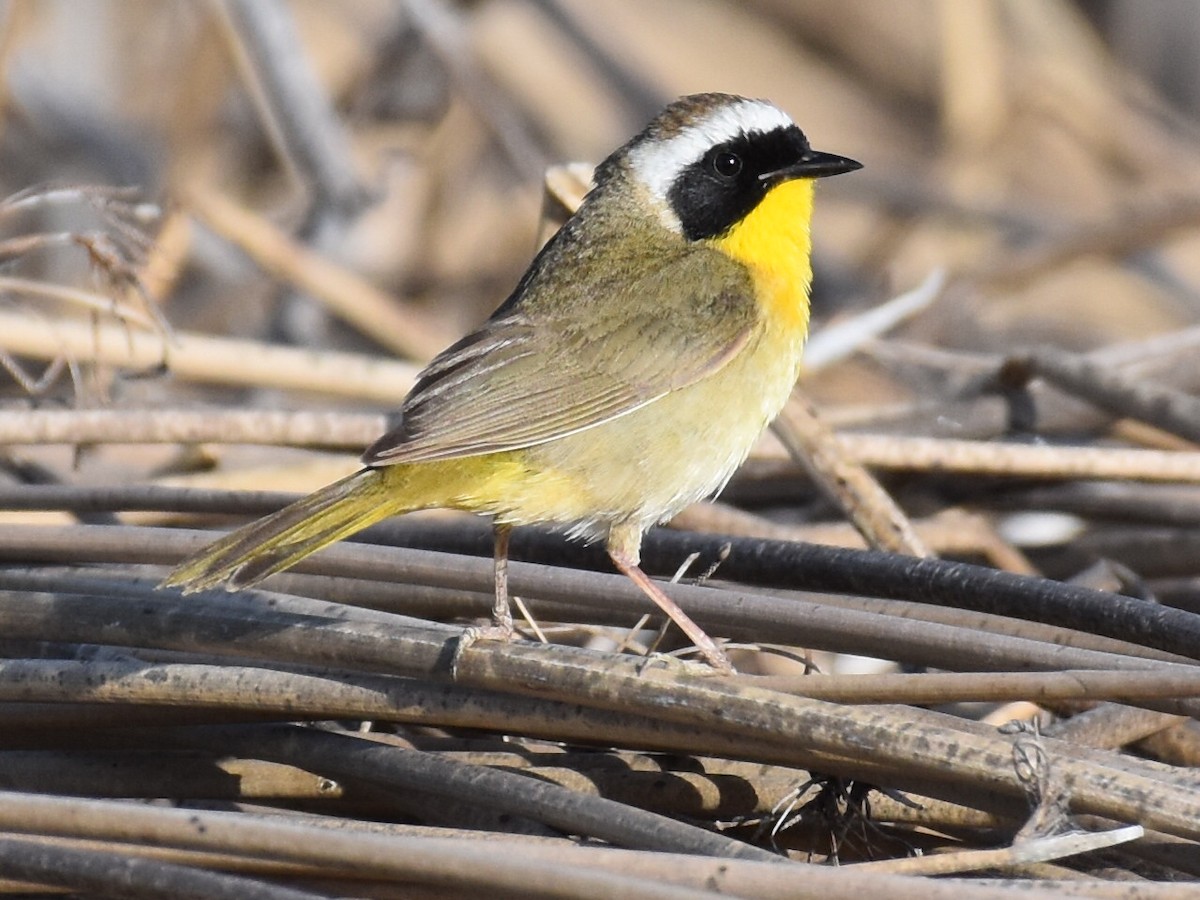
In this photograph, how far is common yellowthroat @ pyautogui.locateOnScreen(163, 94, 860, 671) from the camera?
3.02 m

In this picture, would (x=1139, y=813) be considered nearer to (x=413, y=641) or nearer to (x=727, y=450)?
(x=413, y=641)

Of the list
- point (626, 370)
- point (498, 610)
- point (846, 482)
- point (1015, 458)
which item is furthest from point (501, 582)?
point (1015, 458)

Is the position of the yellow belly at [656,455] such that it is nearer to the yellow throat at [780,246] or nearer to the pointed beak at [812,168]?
the yellow throat at [780,246]

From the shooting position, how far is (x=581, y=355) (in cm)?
345

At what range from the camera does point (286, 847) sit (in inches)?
80.8

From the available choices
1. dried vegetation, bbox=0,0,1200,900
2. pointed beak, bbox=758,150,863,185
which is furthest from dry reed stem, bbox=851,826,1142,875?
pointed beak, bbox=758,150,863,185

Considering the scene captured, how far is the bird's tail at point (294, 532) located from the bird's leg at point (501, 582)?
0.16m

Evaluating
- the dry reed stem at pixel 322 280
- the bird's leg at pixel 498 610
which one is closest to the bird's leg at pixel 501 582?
the bird's leg at pixel 498 610

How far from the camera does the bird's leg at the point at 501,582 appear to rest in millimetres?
2824

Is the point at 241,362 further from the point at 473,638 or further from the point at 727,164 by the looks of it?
the point at 473,638

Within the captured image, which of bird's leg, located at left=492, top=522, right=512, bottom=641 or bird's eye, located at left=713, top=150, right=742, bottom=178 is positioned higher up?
bird's eye, located at left=713, top=150, right=742, bottom=178

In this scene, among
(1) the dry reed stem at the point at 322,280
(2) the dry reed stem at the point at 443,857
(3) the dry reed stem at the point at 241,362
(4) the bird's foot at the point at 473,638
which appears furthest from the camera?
(1) the dry reed stem at the point at 322,280

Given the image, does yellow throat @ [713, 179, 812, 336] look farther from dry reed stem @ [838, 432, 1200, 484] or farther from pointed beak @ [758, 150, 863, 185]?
dry reed stem @ [838, 432, 1200, 484]

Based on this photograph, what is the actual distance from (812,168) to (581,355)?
2.17ft
